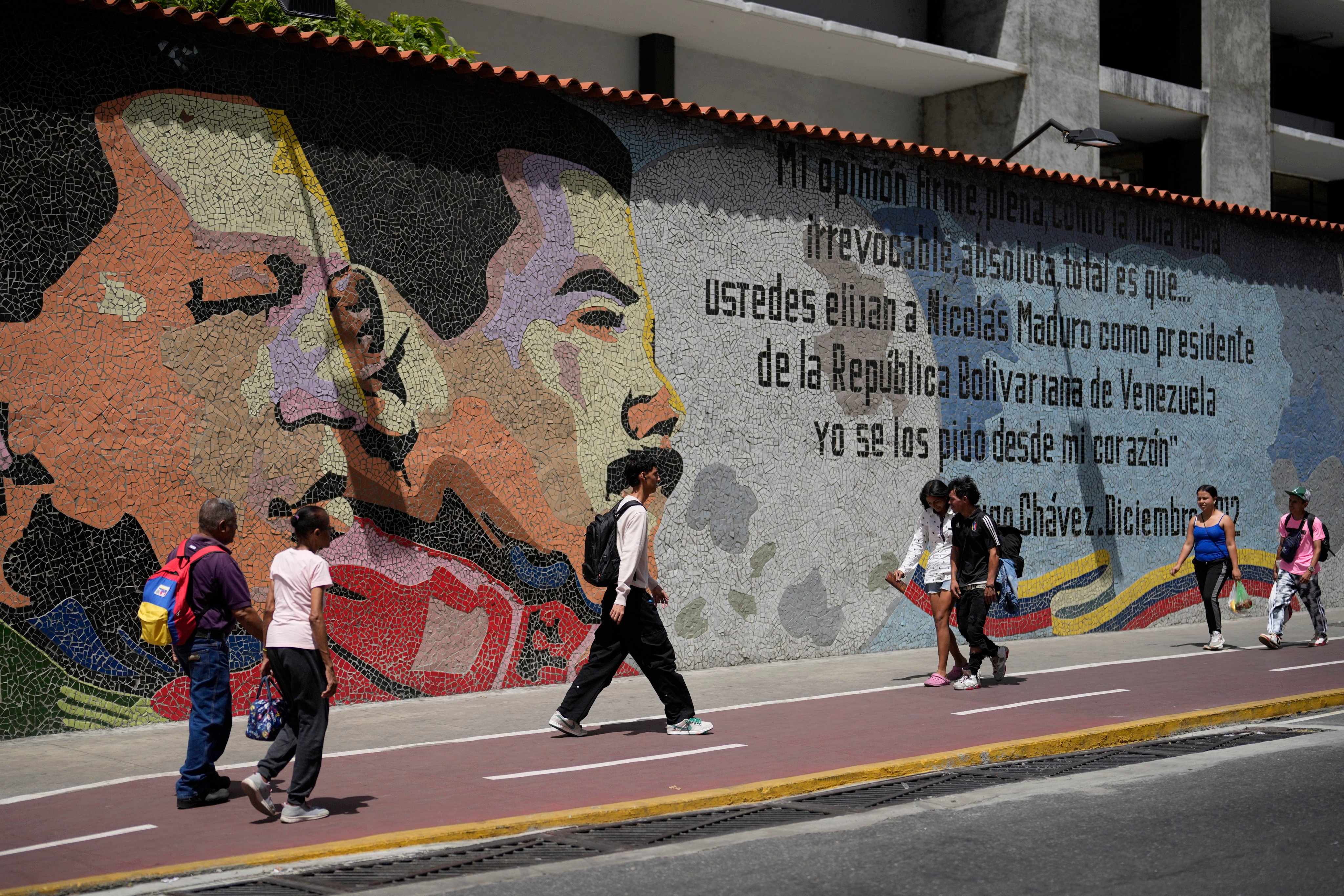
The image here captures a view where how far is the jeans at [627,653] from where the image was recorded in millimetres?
9391

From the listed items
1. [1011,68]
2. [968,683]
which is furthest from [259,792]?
[1011,68]

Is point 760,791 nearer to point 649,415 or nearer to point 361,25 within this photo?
point 649,415

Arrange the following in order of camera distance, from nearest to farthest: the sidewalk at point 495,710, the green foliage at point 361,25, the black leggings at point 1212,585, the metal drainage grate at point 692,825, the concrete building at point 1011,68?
1. the metal drainage grate at point 692,825
2. the sidewalk at point 495,710
3. the green foliage at point 361,25
4. the black leggings at point 1212,585
5. the concrete building at point 1011,68

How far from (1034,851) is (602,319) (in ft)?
22.5

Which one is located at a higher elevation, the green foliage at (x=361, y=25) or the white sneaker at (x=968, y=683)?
the green foliage at (x=361, y=25)

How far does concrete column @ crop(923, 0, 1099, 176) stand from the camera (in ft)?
72.7

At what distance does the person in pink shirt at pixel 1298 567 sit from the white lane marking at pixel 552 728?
2.02 ft

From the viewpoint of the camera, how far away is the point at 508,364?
38.2 ft

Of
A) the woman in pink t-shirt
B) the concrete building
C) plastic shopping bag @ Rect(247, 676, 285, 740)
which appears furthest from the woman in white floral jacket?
the concrete building

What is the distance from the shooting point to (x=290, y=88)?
34.9 feet

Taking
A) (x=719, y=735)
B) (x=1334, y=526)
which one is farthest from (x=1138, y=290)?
(x=719, y=735)

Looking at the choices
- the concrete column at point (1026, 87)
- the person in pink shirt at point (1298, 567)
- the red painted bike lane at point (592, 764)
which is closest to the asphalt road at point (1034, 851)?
the red painted bike lane at point (592, 764)

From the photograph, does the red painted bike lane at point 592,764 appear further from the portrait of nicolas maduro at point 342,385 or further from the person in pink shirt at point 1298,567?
the person in pink shirt at point 1298,567

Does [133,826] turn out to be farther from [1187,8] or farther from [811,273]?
[1187,8]
